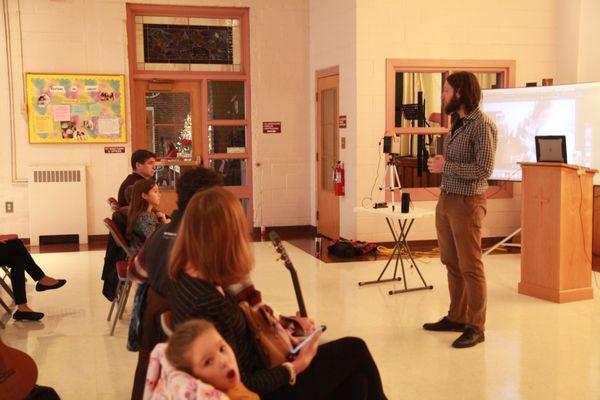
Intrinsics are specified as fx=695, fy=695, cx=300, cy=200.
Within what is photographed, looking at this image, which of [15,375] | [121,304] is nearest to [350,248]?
[121,304]

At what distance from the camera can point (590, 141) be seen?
6.78 meters

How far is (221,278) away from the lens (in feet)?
7.02

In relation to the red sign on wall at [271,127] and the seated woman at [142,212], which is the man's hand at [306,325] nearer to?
the seated woman at [142,212]

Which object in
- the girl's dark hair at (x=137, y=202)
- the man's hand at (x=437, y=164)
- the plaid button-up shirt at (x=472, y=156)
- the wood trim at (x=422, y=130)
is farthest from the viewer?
the wood trim at (x=422, y=130)

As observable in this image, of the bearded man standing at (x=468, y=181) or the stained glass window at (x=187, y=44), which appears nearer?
the bearded man standing at (x=468, y=181)

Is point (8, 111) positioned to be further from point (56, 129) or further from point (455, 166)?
point (455, 166)

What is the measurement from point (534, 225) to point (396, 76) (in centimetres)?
324

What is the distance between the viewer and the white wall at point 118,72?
8.18 meters

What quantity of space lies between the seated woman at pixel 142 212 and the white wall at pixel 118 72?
4.20 metres

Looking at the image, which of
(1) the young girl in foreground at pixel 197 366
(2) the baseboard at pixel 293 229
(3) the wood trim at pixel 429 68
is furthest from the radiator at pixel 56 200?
(1) the young girl in foreground at pixel 197 366

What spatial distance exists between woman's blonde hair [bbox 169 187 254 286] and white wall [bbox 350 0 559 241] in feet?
18.3

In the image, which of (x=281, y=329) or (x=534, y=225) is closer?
(x=281, y=329)

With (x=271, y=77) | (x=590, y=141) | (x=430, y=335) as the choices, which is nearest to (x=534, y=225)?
(x=430, y=335)

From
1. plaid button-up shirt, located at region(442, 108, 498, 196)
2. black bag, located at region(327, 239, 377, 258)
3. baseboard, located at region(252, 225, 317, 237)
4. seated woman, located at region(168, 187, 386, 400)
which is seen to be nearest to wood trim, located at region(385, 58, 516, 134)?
black bag, located at region(327, 239, 377, 258)
